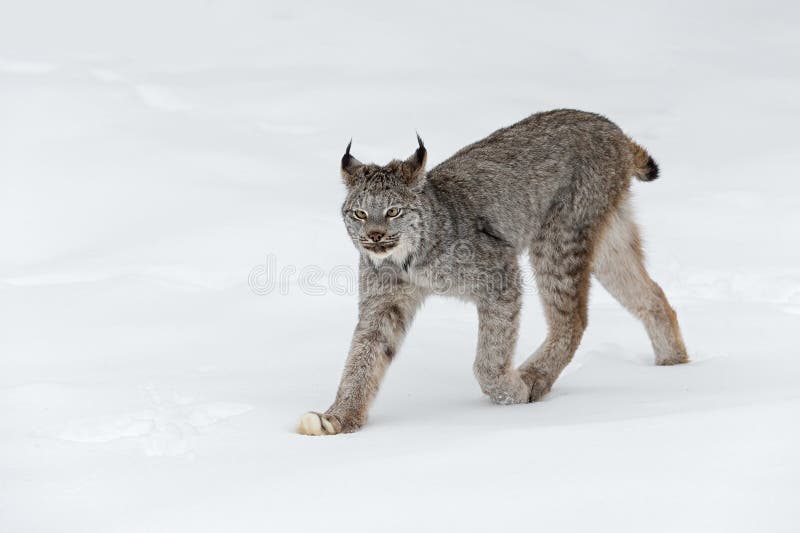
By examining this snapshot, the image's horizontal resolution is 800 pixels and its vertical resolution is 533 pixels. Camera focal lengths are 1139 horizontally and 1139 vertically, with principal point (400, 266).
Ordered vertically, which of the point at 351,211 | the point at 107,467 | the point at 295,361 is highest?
the point at 351,211

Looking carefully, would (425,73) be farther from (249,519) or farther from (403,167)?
(249,519)

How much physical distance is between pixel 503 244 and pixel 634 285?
1.07 meters

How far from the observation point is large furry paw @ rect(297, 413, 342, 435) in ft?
16.3

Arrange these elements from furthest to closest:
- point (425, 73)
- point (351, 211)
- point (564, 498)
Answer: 1. point (425, 73)
2. point (351, 211)
3. point (564, 498)

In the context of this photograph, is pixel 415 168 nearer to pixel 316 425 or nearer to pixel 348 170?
pixel 348 170

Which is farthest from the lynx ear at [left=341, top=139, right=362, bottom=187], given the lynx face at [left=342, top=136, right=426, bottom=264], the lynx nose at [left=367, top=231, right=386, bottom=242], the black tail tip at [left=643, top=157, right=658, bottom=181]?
the black tail tip at [left=643, top=157, right=658, bottom=181]

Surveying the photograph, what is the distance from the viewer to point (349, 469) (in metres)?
4.18

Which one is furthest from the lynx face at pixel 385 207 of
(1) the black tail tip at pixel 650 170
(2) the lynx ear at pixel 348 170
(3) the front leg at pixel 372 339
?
(1) the black tail tip at pixel 650 170

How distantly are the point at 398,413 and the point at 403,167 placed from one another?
1183mm

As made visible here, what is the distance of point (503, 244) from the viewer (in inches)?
227

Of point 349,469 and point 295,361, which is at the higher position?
point 349,469

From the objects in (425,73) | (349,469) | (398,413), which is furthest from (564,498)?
(425,73)

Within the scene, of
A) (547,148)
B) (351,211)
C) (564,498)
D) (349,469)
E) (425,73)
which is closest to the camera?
(564,498)

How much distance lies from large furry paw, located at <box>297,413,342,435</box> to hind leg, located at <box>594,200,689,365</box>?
6.46 feet
